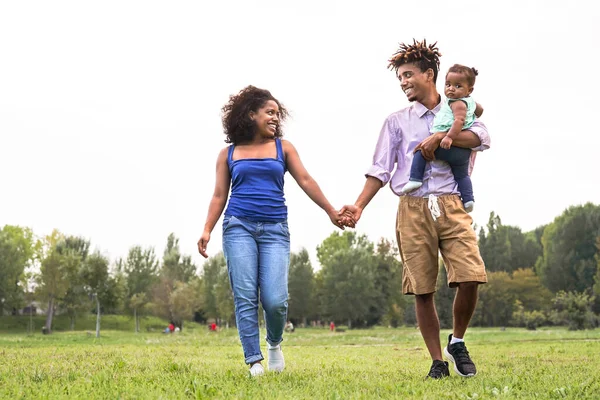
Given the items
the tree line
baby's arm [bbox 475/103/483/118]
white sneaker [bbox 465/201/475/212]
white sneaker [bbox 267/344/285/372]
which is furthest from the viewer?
the tree line

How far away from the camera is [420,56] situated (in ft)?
19.7

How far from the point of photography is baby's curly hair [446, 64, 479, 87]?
557 cm

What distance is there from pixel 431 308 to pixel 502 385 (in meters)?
1.15

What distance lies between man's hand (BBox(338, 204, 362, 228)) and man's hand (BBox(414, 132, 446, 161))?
0.83 m

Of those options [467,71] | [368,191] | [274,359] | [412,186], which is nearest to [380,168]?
[368,191]

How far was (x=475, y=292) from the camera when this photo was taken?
18.5 feet

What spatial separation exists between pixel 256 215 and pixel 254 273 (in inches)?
20.2

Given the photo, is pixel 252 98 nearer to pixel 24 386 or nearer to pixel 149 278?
pixel 24 386

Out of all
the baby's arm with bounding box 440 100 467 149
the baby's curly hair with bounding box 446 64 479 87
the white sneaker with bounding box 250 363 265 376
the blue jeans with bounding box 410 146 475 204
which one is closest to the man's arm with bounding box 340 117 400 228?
the blue jeans with bounding box 410 146 475 204

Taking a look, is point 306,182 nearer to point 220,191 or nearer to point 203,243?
point 220,191

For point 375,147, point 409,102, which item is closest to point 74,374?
point 375,147

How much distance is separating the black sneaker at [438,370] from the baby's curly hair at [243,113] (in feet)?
8.34

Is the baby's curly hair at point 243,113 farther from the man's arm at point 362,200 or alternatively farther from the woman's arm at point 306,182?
the man's arm at point 362,200

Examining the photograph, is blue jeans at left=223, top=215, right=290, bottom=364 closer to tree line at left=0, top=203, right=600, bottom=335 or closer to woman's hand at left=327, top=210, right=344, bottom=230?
woman's hand at left=327, top=210, right=344, bottom=230
